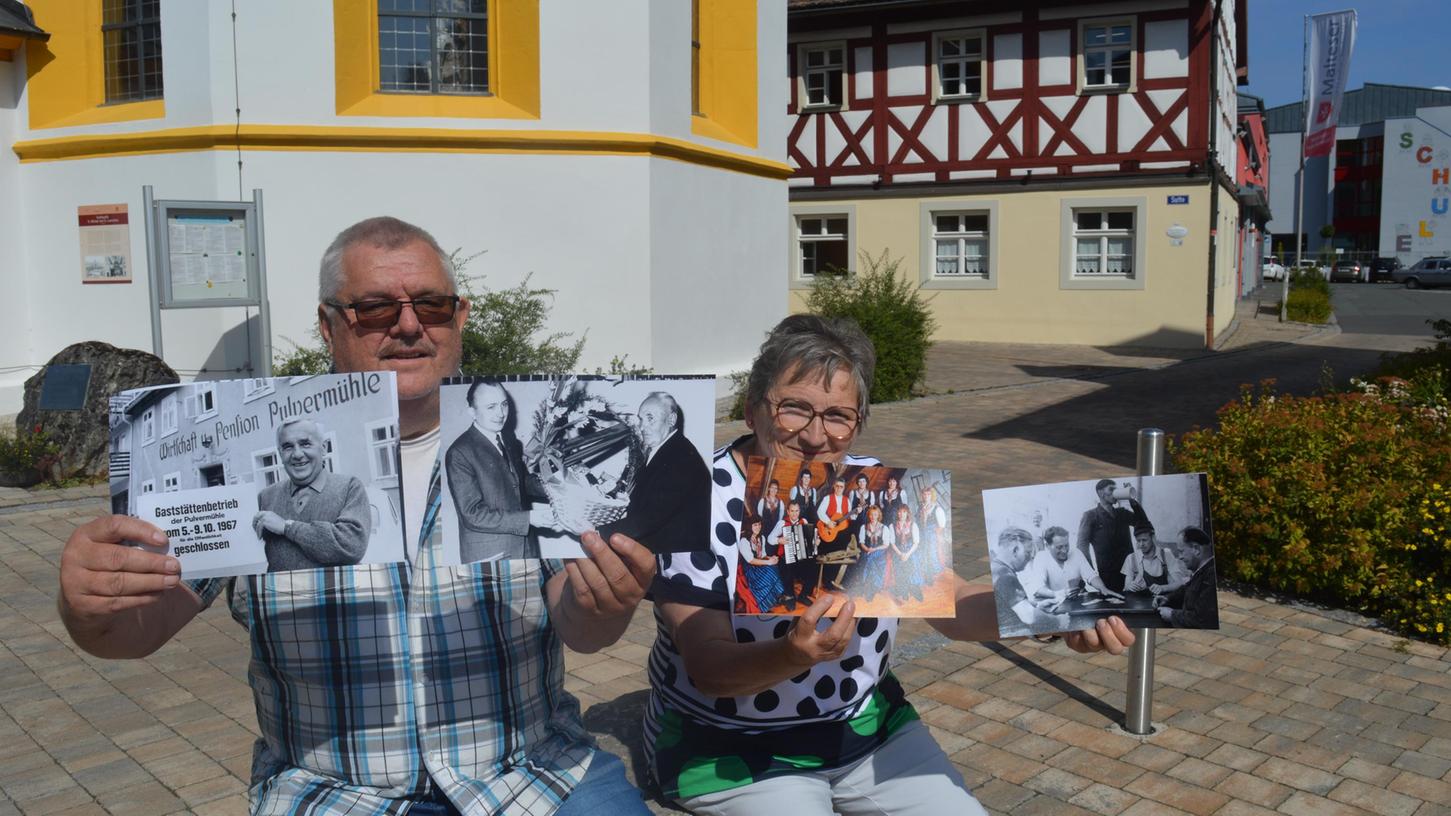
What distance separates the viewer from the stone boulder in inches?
371

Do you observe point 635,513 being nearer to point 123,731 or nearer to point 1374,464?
point 123,731

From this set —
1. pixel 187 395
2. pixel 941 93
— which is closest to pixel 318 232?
pixel 187 395

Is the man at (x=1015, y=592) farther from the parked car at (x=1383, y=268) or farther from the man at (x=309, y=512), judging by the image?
the parked car at (x=1383, y=268)

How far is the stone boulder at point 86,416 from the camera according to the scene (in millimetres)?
9414

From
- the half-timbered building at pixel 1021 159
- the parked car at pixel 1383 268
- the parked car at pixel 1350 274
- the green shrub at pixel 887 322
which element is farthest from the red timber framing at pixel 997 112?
the parked car at pixel 1350 274

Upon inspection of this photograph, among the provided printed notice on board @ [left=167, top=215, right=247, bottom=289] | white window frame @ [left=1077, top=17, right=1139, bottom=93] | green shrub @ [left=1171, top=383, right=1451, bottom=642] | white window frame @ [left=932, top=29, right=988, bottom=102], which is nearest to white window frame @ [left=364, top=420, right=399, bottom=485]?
green shrub @ [left=1171, top=383, right=1451, bottom=642]

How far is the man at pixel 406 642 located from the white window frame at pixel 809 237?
2353 centimetres

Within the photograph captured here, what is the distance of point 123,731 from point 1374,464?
5.95 meters

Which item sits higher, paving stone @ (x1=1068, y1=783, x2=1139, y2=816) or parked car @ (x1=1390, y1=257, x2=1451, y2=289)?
parked car @ (x1=1390, y1=257, x2=1451, y2=289)

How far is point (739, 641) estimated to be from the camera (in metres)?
2.72

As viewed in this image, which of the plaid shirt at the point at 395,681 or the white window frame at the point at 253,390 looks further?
the plaid shirt at the point at 395,681

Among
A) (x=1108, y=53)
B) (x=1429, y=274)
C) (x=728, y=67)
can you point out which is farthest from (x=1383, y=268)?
(x=728, y=67)

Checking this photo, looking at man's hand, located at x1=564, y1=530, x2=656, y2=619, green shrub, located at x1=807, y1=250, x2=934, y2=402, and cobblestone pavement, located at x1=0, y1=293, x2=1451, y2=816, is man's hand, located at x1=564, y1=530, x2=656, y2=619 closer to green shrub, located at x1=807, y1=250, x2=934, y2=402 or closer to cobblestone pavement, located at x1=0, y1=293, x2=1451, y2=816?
cobblestone pavement, located at x1=0, y1=293, x2=1451, y2=816

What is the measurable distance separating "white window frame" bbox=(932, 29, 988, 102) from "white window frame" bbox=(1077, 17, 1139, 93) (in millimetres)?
1876
